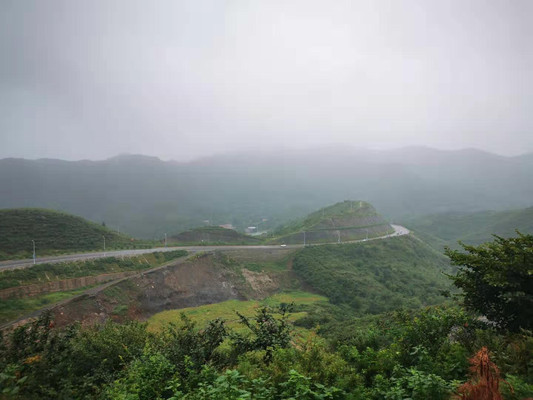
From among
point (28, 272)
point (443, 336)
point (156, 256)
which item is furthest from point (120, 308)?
point (443, 336)

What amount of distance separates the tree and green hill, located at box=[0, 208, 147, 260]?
143 ft

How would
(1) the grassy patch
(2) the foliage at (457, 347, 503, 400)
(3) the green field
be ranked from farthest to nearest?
(3) the green field → (1) the grassy patch → (2) the foliage at (457, 347, 503, 400)

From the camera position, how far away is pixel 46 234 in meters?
41.9

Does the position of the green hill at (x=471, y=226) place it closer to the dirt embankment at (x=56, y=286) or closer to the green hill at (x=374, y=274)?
the green hill at (x=374, y=274)

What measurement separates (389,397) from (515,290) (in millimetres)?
5703

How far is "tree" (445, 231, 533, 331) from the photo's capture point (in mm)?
8414

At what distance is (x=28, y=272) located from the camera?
97.9 feet

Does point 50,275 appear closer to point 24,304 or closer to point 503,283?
point 24,304

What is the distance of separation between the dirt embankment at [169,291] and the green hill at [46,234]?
43.2 ft

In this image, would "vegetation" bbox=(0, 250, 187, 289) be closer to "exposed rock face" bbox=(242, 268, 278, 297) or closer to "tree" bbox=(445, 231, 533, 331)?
"exposed rock face" bbox=(242, 268, 278, 297)

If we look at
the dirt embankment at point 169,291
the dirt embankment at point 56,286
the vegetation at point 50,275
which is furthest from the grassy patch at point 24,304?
the dirt embankment at point 169,291

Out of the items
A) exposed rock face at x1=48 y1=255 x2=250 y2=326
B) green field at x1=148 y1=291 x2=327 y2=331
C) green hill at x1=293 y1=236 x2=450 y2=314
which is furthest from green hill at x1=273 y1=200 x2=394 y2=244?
exposed rock face at x1=48 y1=255 x2=250 y2=326

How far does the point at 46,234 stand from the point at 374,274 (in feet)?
168

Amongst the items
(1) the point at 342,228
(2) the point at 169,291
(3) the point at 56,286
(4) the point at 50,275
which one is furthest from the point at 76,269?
(1) the point at 342,228
